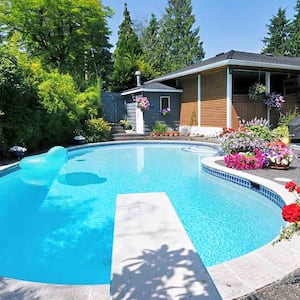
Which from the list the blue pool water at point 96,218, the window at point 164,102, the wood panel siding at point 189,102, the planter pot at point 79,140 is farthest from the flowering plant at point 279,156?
the window at point 164,102

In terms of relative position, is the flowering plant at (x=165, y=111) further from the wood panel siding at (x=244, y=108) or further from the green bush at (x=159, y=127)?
the wood panel siding at (x=244, y=108)

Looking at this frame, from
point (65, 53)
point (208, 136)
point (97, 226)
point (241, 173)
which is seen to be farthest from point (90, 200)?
point (65, 53)

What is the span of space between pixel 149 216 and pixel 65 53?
64.8ft

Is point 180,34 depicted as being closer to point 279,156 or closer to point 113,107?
point 113,107

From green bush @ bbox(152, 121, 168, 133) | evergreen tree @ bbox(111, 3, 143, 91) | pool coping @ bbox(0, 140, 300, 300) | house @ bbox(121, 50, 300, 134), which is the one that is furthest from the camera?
evergreen tree @ bbox(111, 3, 143, 91)

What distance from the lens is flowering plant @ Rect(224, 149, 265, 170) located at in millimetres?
7078

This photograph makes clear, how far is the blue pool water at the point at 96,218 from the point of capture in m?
3.50

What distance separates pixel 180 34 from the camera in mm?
37500

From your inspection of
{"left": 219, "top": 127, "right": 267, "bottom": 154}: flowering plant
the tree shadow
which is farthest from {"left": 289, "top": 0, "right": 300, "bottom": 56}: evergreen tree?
the tree shadow

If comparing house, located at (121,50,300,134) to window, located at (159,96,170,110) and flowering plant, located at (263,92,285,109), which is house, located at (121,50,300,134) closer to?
window, located at (159,96,170,110)

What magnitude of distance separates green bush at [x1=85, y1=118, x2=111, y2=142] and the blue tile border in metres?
7.95

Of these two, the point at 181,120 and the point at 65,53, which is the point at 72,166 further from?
the point at 65,53

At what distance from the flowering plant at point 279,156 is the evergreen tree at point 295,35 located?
30.2m

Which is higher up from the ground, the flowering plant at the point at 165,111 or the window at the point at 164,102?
the window at the point at 164,102
